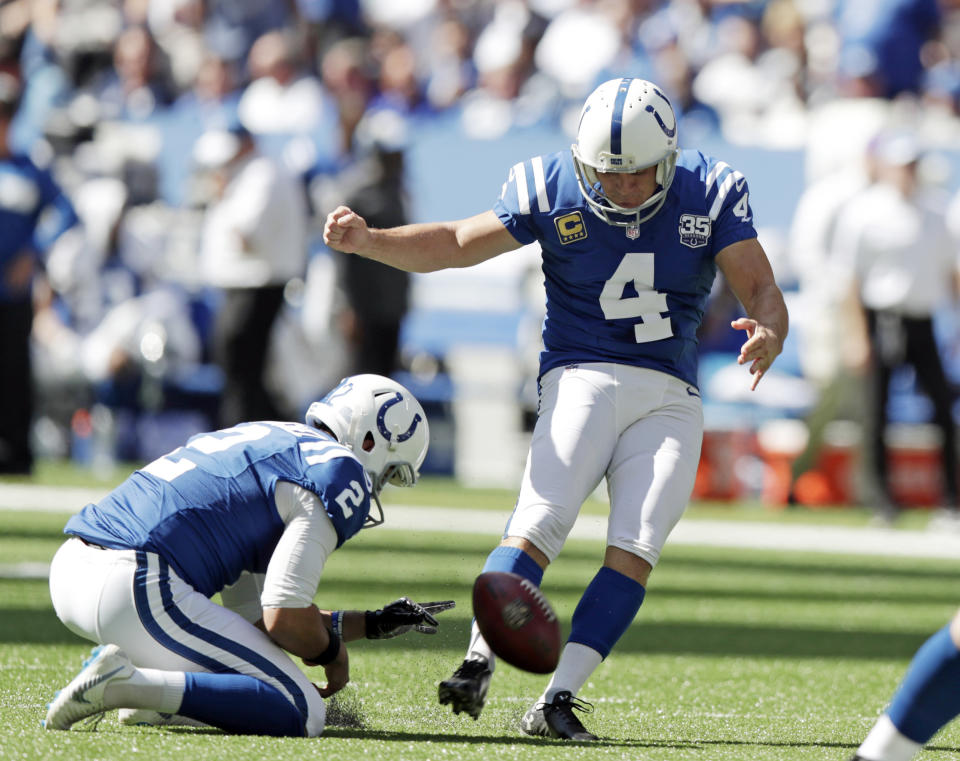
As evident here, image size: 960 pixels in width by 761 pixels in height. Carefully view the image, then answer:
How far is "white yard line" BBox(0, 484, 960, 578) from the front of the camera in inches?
372

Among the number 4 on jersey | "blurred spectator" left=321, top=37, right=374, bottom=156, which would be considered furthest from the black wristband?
"blurred spectator" left=321, top=37, right=374, bottom=156

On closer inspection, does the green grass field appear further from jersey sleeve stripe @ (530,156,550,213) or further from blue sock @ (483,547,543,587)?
jersey sleeve stripe @ (530,156,550,213)

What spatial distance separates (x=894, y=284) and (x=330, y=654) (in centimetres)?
761

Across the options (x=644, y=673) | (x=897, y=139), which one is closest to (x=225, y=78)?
(x=897, y=139)

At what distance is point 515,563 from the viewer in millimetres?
4168

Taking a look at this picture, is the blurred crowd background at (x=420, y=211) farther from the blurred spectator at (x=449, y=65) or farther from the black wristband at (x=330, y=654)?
the black wristband at (x=330, y=654)

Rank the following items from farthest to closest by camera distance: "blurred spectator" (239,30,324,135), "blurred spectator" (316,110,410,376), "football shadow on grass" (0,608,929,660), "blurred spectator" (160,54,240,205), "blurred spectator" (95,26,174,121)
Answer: "blurred spectator" (95,26,174,121)
"blurred spectator" (239,30,324,135)
"blurred spectator" (160,54,240,205)
"blurred spectator" (316,110,410,376)
"football shadow on grass" (0,608,929,660)

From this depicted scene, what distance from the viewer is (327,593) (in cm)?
678

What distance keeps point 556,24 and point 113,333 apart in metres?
5.14

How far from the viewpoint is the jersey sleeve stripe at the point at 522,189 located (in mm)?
4539

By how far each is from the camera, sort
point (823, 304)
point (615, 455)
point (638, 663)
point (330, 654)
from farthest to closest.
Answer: point (823, 304) → point (638, 663) → point (615, 455) → point (330, 654)

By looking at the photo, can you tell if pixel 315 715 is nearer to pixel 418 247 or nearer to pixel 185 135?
pixel 418 247

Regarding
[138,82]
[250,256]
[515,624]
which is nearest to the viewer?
[515,624]

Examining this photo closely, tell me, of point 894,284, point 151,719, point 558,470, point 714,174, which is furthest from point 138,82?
point 151,719
